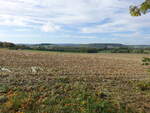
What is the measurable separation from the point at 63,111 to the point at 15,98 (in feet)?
6.03

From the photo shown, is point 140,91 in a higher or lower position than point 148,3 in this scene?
lower

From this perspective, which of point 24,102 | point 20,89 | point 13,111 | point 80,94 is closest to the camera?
point 13,111

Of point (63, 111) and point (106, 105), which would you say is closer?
point (63, 111)

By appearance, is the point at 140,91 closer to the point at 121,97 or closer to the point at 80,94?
the point at 121,97

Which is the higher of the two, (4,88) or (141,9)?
(141,9)

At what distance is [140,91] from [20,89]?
527cm

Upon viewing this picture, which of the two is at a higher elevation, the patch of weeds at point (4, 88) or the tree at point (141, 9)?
the tree at point (141, 9)

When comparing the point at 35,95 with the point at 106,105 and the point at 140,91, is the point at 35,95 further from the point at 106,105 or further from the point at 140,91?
the point at 140,91

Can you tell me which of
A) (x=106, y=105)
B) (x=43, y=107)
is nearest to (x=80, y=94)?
(x=106, y=105)

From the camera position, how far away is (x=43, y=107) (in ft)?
18.1

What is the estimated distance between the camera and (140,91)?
26.6 feet

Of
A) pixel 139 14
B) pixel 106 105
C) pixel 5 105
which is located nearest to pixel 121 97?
pixel 106 105

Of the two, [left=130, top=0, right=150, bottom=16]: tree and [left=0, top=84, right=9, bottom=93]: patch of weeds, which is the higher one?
[left=130, top=0, right=150, bottom=16]: tree

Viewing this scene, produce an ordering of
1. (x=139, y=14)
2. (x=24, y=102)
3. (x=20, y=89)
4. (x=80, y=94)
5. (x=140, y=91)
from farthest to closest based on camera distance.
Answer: (x=140, y=91)
(x=20, y=89)
(x=80, y=94)
(x=139, y=14)
(x=24, y=102)
